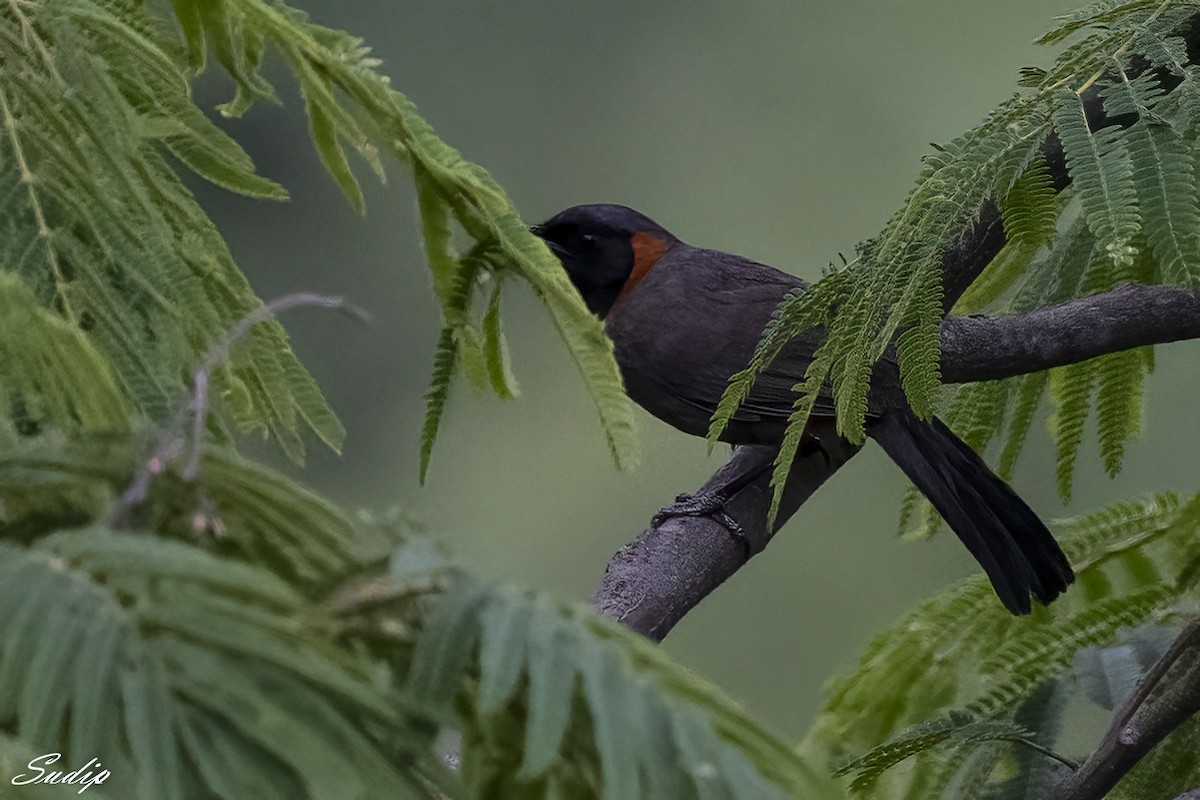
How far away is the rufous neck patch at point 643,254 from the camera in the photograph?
6.01 feet

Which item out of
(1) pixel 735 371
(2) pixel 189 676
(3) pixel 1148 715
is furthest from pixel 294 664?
(1) pixel 735 371

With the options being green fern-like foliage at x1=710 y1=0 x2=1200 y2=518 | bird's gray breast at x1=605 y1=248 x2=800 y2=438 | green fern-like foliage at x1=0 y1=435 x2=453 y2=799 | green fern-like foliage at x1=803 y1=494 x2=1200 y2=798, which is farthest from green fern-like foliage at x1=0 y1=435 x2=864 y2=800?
bird's gray breast at x1=605 y1=248 x2=800 y2=438

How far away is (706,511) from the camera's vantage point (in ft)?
4.78

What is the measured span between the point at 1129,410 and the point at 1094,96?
52 centimetres

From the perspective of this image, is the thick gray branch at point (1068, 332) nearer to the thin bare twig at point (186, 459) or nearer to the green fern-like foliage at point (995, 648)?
the green fern-like foliage at point (995, 648)

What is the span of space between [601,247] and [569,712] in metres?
1.49

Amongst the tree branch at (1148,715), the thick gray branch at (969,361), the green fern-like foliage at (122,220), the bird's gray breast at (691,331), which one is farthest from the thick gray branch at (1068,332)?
the green fern-like foliage at (122,220)

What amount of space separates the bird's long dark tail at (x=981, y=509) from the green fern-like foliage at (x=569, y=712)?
908mm

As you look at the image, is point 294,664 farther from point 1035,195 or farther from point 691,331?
point 691,331

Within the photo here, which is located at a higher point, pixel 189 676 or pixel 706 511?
pixel 189 676

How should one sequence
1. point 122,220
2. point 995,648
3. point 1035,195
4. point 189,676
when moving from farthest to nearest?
1. point 995,648
2. point 1035,195
3. point 122,220
4. point 189,676

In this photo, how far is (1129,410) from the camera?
1.38 meters

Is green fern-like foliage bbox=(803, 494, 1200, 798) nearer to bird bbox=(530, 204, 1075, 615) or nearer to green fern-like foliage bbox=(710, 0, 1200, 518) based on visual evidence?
bird bbox=(530, 204, 1075, 615)

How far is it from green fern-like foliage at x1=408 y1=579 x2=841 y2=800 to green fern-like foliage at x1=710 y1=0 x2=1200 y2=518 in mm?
417
